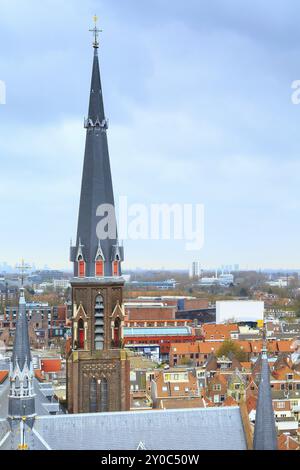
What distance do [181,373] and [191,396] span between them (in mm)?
4357

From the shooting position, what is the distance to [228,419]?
16.4 meters

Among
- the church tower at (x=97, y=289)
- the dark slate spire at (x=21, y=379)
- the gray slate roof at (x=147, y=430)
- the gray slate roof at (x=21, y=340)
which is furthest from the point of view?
the church tower at (x=97, y=289)

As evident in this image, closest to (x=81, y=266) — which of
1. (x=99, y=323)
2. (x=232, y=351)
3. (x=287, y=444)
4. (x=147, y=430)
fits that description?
(x=99, y=323)

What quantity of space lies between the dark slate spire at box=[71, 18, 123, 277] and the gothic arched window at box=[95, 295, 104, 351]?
32.8 inches

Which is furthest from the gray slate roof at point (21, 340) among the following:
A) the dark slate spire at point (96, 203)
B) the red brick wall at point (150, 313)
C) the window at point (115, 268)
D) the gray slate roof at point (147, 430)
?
the red brick wall at point (150, 313)

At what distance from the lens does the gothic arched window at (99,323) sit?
745 inches

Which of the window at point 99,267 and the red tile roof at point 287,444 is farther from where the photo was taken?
the red tile roof at point 287,444

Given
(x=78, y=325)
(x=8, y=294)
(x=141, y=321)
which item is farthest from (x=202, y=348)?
(x=78, y=325)

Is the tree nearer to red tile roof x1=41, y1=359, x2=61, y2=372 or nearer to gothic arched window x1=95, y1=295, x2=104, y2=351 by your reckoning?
red tile roof x1=41, y1=359, x2=61, y2=372

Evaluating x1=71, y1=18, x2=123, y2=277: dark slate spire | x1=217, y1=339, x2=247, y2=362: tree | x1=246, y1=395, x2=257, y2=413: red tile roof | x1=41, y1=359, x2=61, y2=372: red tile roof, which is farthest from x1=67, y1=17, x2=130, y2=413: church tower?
x1=217, y1=339, x2=247, y2=362: tree

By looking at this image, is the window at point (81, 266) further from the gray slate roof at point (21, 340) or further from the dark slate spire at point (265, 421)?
the dark slate spire at point (265, 421)

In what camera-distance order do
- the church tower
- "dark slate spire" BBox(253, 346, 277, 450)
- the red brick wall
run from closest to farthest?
"dark slate spire" BBox(253, 346, 277, 450) → the church tower → the red brick wall

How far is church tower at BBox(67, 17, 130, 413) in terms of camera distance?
18.7 meters

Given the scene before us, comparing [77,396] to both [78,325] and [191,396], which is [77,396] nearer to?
[78,325]
